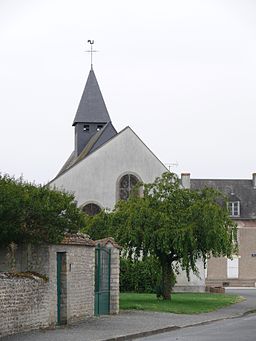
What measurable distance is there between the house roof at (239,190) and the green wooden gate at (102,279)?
4537cm

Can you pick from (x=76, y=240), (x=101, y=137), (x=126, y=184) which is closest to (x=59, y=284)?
(x=76, y=240)

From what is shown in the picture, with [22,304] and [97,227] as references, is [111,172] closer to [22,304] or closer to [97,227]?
[97,227]

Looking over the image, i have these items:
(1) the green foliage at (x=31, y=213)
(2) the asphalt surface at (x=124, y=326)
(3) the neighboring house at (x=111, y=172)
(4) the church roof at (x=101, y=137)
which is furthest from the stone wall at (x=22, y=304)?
(4) the church roof at (x=101, y=137)

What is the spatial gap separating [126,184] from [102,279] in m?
28.0

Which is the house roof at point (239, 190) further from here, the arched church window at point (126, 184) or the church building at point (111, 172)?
the arched church window at point (126, 184)

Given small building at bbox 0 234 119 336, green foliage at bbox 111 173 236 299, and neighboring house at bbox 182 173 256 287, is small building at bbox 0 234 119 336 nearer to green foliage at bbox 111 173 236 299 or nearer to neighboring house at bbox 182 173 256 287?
green foliage at bbox 111 173 236 299

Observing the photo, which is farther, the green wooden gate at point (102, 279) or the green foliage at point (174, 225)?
the green foliage at point (174, 225)

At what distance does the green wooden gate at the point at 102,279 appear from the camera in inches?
1127

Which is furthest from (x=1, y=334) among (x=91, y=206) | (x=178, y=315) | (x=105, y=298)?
(x=91, y=206)

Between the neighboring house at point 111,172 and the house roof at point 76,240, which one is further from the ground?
the neighboring house at point 111,172

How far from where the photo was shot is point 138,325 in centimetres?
2553

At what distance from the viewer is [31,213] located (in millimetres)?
23297

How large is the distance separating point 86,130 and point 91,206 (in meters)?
12.1

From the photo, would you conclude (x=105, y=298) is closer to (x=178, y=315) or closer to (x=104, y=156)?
(x=178, y=315)
